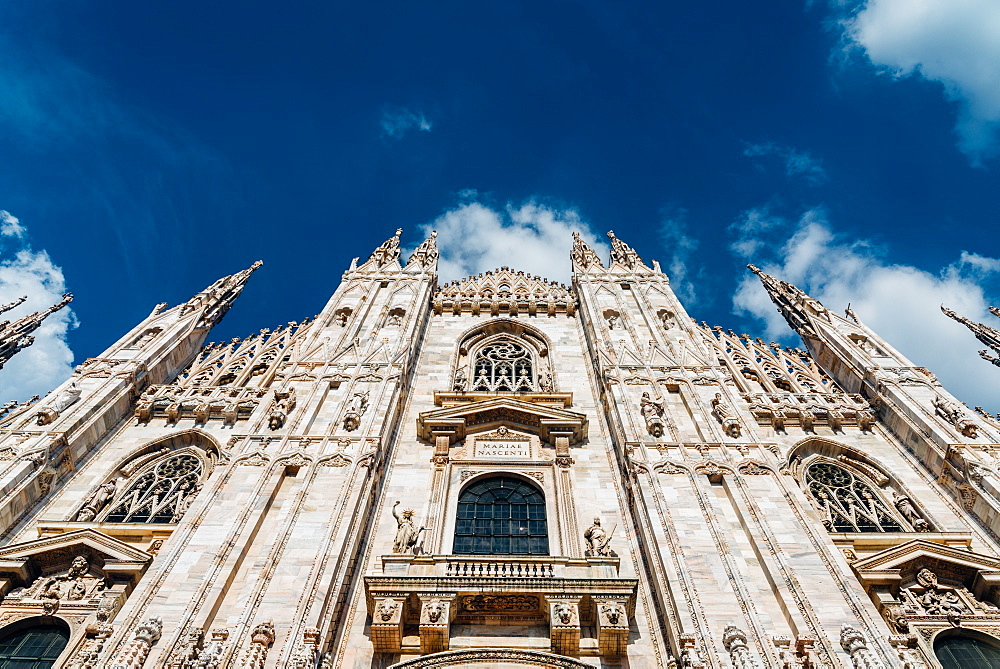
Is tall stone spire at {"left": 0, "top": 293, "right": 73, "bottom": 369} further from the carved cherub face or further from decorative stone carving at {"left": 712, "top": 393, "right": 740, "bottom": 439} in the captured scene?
decorative stone carving at {"left": 712, "top": 393, "right": 740, "bottom": 439}

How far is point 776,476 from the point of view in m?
14.1

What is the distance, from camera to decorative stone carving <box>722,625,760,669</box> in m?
9.70

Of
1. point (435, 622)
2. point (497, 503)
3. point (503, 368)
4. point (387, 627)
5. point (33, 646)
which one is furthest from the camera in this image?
point (503, 368)

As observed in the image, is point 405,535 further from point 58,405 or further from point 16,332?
point 16,332

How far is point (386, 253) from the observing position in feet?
94.3

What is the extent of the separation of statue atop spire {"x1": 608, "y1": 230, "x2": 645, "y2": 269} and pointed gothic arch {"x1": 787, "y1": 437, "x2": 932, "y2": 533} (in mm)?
12178

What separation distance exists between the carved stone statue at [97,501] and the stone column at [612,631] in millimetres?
11214

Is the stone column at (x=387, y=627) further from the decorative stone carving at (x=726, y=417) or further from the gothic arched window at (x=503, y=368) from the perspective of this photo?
the gothic arched window at (x=503, y=368)

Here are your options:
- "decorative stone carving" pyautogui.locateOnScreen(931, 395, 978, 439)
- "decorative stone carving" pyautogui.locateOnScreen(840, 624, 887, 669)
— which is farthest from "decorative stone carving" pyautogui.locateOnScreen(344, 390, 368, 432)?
"decorative stone carving" pyautogui.locateOnScreen(931, 395, 978, 439)

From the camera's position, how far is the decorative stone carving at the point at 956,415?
15.6m

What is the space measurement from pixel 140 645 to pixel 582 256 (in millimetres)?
22651

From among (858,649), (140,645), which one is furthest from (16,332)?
(858,649)

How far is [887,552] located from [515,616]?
291 inches

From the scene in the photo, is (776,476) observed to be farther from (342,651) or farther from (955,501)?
(342,651)
